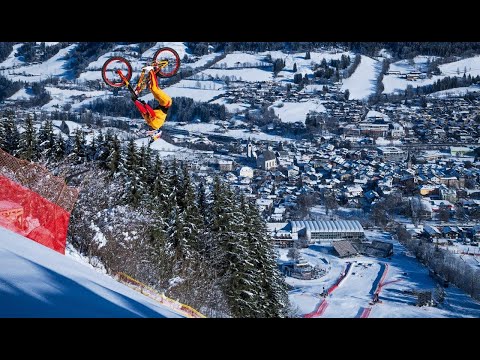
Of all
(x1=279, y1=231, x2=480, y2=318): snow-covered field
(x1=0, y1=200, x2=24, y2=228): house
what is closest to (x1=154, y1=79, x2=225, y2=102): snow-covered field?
(x1=0, y1=200, x2=24, y2=228): house

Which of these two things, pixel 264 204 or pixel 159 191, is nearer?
pixel 264 204

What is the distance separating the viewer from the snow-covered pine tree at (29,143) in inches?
241

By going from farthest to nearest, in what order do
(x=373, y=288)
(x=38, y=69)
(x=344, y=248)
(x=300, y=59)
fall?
(x=38, y=69)
(x=300, y=59)
(x=344, y=248)
(x=373, y=288)

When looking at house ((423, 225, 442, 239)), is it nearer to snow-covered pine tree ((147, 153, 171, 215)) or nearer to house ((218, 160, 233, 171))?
house ((218, 160, 233, 171))

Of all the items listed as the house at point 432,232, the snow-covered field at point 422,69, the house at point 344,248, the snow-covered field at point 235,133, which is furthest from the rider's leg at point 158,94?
the house at point 432,232

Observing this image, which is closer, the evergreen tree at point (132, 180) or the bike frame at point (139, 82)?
the bike frame at point (139, 82)

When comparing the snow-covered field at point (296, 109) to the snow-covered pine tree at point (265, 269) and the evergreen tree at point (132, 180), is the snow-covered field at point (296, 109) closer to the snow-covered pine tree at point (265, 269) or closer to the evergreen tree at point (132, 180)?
the snow-covered pine tree at point (265, 269)

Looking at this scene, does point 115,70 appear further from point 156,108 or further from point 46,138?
point 46,138

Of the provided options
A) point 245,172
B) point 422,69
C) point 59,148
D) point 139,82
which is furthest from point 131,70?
point 422,69

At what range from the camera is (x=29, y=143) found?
254 inches

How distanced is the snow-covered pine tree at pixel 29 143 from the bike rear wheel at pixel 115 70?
61.5 inches

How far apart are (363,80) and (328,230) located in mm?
1781

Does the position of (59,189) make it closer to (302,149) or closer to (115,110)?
(115,110)
